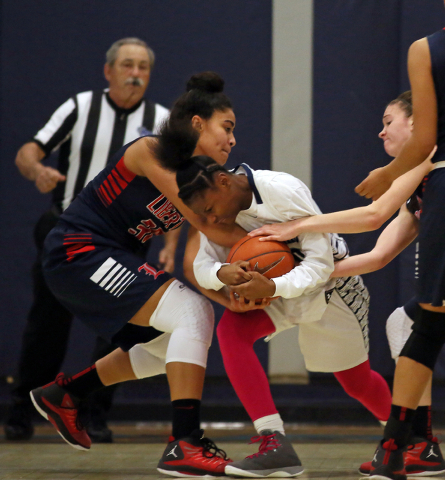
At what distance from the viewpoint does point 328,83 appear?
15.5ft

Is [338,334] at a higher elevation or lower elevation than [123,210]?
lower

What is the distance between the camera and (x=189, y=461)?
8.40 feet

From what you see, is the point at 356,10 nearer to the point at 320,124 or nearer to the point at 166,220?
the point at 320,124

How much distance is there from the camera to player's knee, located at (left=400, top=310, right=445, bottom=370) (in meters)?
2.30

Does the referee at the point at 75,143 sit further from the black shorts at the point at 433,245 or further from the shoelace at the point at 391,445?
the shoelace at the point at 391,445

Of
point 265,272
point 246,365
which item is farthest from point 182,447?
point 265,272

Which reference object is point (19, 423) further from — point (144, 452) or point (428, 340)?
point (428, 340)

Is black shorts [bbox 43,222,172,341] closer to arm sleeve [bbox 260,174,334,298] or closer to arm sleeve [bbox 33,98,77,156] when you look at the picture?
arm sleeve [bbox 260,174,334,298]

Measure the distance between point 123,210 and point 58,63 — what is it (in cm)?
238

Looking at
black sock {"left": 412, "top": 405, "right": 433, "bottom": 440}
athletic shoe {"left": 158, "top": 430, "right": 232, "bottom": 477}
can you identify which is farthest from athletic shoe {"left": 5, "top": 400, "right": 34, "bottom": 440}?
black sock {"left": 412, "top": 405, "right": 433, "bottom": 440}

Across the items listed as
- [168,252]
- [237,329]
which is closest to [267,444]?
[237,329]

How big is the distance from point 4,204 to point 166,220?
236cm

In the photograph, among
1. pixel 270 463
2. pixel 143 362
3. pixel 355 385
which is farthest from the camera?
pixel 143 362

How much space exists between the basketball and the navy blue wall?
7.61 feet
